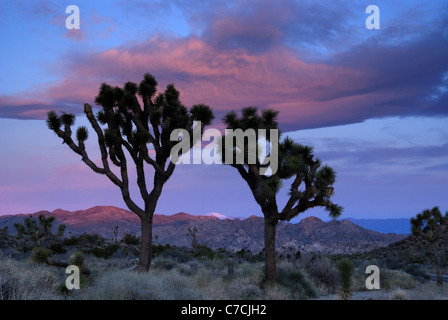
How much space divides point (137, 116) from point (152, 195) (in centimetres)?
387

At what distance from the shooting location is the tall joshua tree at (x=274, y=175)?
53.9 ft

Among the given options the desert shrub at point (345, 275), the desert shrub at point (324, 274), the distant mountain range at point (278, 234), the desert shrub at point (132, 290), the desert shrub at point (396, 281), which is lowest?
the distant mountain range at point (278, 234)

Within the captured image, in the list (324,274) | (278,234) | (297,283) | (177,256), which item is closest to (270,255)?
(297,283)

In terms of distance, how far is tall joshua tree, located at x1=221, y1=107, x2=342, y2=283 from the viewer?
16422 mm

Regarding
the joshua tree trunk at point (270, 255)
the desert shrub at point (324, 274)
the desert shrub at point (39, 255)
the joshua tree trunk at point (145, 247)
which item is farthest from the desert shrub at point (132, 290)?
the desert shrub at point (324, 274)

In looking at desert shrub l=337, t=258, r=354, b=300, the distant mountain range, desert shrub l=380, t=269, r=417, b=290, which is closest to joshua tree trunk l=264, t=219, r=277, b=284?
desert shrub l=337, t=258, r=354, b=300

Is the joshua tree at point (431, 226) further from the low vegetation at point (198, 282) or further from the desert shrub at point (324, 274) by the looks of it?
the desert shrub at point (324, 274)

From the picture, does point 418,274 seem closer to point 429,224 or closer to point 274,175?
point 429,224

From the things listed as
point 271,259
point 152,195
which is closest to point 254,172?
point 271,259

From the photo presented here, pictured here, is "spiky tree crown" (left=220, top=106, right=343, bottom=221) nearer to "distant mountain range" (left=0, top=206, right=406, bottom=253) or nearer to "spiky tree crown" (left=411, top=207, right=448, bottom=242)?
"spiky tree crown" (left=411, top=207, right=448, bottom=242)

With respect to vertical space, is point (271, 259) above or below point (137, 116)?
below
